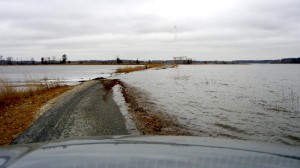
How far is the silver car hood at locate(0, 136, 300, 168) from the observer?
2322 millimetres

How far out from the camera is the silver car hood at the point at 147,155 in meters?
2.32

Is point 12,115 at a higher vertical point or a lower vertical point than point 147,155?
lower

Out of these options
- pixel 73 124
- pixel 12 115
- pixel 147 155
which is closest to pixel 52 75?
pixel 12 115

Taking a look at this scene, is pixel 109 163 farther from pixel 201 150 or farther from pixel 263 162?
pixel 263 162

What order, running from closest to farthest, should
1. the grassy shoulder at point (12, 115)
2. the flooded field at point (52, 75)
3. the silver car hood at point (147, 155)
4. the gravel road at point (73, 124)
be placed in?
the silver car hood at point (147, 155) < the gravel road at point (73, 124) < the grassy shoulder at point (12, 115) < the flooded field at point (52, 75)

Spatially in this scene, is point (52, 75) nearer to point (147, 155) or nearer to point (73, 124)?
point (73, 124)

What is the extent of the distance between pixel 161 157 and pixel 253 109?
16239mm

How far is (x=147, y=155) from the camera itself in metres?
2.58

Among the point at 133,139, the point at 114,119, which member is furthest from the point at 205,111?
the point at 133,139

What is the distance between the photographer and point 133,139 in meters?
3.48

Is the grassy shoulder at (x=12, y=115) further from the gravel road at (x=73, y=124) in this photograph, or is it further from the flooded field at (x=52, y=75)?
the flooded field at (x=52, y=75)

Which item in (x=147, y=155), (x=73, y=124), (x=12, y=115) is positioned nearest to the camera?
(x=147, y=155)

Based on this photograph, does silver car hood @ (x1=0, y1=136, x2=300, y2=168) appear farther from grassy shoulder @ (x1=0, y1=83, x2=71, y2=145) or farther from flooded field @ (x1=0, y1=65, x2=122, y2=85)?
flooded field @ (x1=0, y1=65, x2=122, y2=85)

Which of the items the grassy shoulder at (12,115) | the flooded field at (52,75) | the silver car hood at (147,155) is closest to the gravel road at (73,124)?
the grassy shoulder at (12,115)
